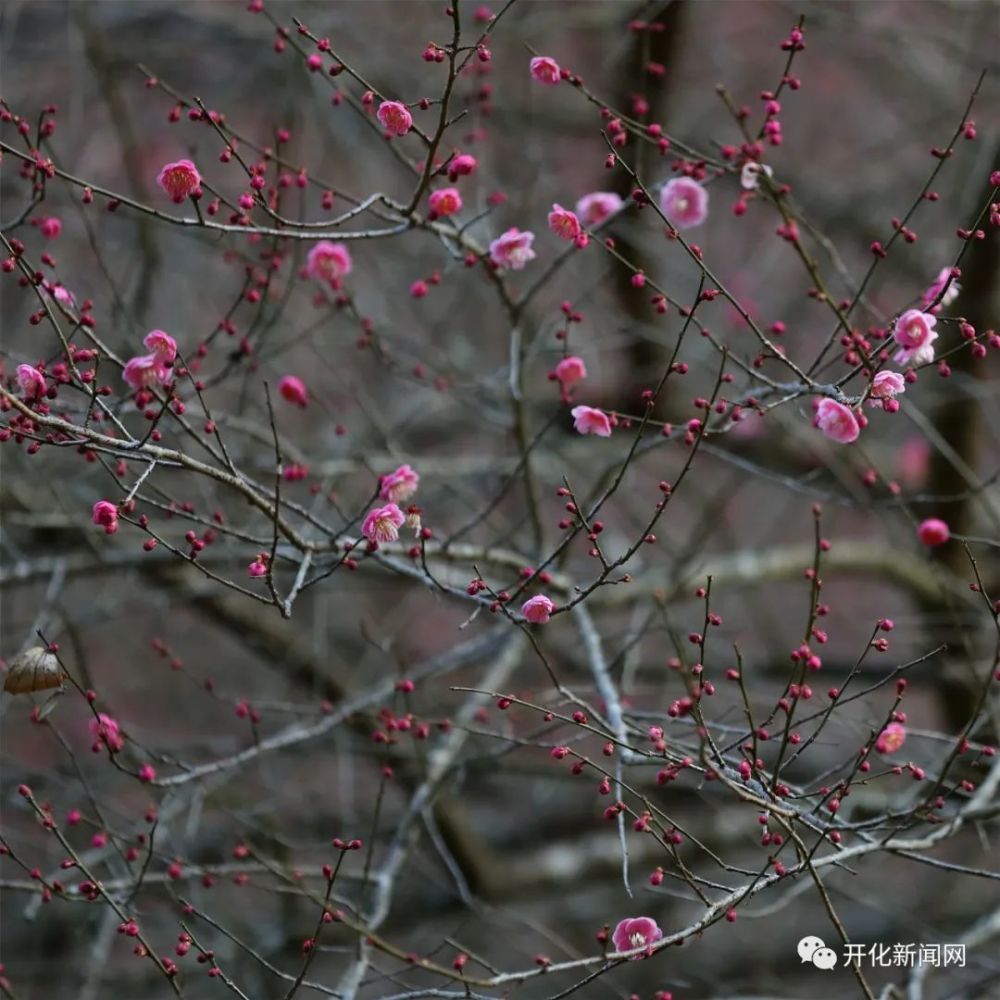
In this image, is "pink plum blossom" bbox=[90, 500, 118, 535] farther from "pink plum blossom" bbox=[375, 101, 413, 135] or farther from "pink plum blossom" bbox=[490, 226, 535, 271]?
"pink plum blossom" bbox=[490, 226, 535, 271]

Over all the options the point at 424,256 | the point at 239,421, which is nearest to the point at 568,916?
the point at 424,256

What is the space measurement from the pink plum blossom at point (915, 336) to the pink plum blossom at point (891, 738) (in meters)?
0.66

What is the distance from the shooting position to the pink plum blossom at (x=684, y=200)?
2717mm

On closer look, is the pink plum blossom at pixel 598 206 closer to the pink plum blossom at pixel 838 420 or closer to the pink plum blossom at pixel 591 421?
the pink plum blossom at pixel 591 421

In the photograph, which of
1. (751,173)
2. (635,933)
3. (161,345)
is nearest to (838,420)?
(751,173)

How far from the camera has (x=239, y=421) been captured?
3.13 meters

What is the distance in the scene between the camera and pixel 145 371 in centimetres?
230

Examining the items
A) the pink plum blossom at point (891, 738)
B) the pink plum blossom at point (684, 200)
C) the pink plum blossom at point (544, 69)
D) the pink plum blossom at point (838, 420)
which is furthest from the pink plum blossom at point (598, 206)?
the pink plum blossom at point (891, 738)

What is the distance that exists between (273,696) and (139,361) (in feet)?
15.1

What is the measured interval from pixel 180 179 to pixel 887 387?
1167mm

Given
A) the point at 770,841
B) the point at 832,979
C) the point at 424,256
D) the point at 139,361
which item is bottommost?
the point at 770,841

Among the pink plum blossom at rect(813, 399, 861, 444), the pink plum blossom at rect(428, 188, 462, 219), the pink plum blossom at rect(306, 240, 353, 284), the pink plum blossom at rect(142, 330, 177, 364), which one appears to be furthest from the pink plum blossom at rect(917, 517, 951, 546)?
the pink plum blossom at rect(142, 330, 177, 364)

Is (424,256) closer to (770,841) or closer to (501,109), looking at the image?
(501,109)

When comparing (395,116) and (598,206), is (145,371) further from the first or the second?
(598,206)
